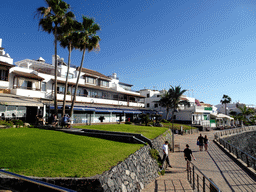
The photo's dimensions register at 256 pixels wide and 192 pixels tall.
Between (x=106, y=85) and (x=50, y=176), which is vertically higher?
(x=106, y=85)

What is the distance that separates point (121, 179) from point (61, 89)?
26.7 meters

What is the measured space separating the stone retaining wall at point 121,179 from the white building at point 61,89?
56.2ft

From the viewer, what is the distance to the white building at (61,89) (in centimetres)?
2467

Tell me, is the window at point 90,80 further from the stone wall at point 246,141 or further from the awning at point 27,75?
the stone wall at point 246,141

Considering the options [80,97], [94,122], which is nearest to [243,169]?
[94,122]

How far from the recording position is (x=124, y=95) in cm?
4588

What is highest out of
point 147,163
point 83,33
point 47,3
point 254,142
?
point 47,3

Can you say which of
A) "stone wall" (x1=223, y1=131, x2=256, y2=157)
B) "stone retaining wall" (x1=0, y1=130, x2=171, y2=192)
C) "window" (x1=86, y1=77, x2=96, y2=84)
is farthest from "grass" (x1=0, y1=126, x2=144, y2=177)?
"stone wall" (x1=223, y1=131, x2=256, y2=157)

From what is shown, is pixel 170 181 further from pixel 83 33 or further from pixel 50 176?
pixel 83 33

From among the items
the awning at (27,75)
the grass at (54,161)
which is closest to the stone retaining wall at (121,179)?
the grass at (54,161)

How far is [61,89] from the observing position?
31344mm

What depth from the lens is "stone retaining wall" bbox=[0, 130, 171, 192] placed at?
19.6 ft

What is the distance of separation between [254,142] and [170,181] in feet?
178

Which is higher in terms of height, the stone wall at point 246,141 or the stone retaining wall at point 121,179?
the stone retaining wall at point 121,179
